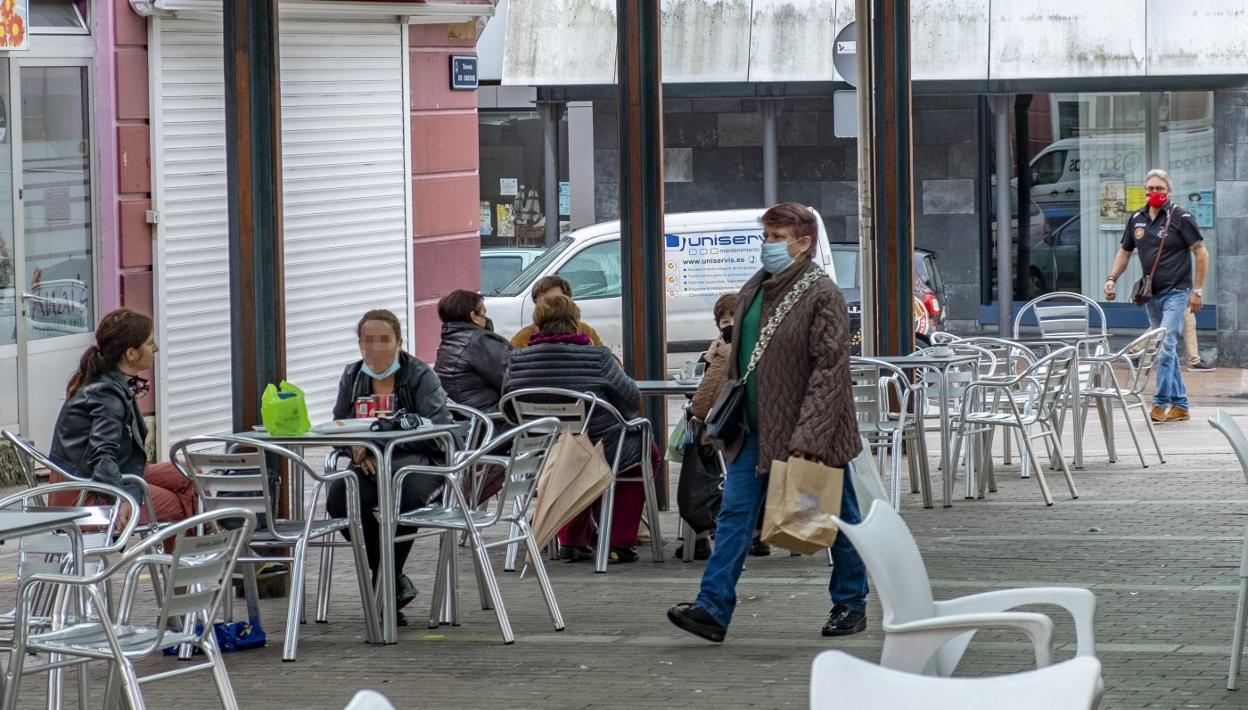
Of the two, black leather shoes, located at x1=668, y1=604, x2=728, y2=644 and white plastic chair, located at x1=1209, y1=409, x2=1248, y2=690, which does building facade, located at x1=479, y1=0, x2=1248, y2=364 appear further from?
white plastic chair, located at x1=1209, y1=409, x2=1248, y2=690

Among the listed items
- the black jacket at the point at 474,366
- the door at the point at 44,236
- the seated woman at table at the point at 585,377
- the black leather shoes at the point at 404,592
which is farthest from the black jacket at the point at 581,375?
the door at the point at 44,236

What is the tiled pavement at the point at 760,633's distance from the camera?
20.9 feet

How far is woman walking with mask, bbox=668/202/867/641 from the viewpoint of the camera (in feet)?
22.3

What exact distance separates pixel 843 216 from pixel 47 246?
1125 centimetres

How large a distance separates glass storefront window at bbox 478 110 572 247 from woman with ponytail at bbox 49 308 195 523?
52.8 ft

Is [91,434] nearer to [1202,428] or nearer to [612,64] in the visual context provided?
[1202,428]

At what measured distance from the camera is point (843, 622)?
718 cm

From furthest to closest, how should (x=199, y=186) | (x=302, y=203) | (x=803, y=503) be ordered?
(x=302, y=203), (x=199, y=186), (x=803, y=503)

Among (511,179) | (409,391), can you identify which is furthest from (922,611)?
(511,179)

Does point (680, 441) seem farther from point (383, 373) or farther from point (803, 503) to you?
point (803, 503)

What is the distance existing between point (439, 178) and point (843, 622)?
9210mm

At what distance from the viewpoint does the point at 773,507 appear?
6762mm

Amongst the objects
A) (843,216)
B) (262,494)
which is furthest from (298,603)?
(843,216)

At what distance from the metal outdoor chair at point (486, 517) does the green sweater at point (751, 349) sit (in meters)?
0.84
